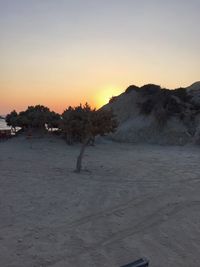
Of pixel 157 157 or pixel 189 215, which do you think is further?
pixel 157 157

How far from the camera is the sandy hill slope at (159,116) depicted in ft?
107

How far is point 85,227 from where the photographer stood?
990 centimetres

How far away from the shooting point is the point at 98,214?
36.0 feet

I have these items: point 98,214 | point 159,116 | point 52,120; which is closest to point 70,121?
point 52,120

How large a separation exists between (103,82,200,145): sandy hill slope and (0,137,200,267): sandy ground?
12435 millimetres

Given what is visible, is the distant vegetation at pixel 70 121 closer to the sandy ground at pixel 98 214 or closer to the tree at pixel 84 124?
the tree at pixel 84 124

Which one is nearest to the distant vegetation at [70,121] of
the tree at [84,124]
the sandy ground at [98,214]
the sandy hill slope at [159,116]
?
the tree at [84,124]

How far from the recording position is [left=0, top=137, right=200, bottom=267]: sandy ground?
838 cm

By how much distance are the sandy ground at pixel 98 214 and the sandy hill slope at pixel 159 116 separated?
12435mm

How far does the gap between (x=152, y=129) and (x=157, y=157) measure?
10.5 metres

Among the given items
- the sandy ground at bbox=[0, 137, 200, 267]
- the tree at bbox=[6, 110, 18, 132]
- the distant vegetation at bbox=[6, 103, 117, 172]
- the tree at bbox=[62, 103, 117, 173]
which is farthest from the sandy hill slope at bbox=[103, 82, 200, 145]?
the sandy ground at bbox=[0, 137, 200, 267]

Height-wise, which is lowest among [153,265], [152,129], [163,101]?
[153,265]

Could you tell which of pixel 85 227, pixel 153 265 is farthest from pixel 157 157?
pixel 153 265

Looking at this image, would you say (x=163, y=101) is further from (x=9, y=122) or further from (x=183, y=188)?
(x=183, y=188)
